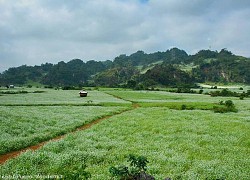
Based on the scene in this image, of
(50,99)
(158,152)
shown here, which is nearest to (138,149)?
(158,152)

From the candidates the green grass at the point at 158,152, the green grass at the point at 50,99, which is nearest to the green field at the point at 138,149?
the green grass at the point at 158,152

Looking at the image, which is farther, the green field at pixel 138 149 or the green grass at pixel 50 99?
the green grass at pixel 50 99

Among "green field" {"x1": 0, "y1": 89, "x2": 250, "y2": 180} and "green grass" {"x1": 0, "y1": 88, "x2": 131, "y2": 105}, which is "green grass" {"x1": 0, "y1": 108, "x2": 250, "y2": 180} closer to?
"green field" {"x1": 0, "y1": 89, "x2": 250, "y2": 180}

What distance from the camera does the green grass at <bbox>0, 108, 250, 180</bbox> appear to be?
1612 cm

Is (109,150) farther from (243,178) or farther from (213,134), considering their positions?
(213,134)

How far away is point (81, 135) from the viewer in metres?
27.1

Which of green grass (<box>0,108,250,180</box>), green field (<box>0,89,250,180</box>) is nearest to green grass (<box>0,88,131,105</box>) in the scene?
green field (<box>0,89,250,180</box>)

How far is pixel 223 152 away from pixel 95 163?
31.8ft

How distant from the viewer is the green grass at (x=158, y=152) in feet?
52.9

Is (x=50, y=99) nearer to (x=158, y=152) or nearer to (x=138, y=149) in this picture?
(x=138, y=149)

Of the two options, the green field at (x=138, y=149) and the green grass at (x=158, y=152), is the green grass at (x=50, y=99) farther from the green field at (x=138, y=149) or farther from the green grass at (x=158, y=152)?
the green grass at (x=158, y=152)

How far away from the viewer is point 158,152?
20.2 meters

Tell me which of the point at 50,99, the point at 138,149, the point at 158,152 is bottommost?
the point at 50,99

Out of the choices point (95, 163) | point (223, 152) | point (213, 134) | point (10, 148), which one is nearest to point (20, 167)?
point (95, 163)
